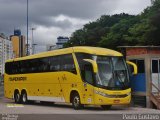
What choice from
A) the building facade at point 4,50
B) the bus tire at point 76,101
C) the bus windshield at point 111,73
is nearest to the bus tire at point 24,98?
the bus tire at point 76,101

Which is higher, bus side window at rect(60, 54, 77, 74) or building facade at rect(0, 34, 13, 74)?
building facade at rect(0, 34, 13, 74)

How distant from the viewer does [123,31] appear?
247ft

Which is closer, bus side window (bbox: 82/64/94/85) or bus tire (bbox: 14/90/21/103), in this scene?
bus side window (bbox: 82/64/94/85)

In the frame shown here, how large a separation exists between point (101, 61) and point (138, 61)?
5.12m

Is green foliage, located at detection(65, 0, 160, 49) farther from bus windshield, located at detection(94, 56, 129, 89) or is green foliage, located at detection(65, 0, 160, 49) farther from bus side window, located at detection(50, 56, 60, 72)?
bus windshield, located at detection(94, 56, 129, 89)

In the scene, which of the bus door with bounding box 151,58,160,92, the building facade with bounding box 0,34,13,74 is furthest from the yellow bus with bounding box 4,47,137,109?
the building facade with bounding box 0,34,13,74

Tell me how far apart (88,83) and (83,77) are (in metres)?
0.52

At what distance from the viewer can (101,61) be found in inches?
1004

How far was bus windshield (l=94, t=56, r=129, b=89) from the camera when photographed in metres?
Result: 24.8

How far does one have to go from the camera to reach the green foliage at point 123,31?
55341 millimetres

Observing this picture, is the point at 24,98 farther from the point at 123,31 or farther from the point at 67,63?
the point at 123,31

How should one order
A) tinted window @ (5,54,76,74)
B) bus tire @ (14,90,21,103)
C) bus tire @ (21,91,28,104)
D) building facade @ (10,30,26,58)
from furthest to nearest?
building facade @ (10,30,26,58)
bus tire @ (14,90,21,103)
bus tire @ (21,91,28,104)
tinted window @ (5,54,76,74)

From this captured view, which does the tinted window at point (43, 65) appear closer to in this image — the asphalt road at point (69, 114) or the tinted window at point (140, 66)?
the asphalt road at point (69, 114)

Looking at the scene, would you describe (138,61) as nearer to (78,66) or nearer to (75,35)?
(78,66)
